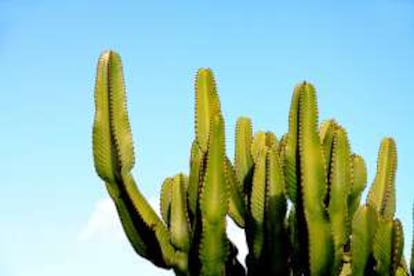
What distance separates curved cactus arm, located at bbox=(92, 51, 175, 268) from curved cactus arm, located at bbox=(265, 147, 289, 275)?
790mm

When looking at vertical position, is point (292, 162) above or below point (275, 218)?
above

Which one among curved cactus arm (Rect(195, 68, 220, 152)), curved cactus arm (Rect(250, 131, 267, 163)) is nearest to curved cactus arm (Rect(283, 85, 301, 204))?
curved cactus arm (Rect(195, 68, 220, 152))

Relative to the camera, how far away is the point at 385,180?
6633mm

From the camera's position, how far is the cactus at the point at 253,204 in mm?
5426

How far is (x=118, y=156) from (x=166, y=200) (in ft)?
2.36

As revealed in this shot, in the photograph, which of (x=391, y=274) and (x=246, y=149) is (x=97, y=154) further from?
(x=391, y=274)

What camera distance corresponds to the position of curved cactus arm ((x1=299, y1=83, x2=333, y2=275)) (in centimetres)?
531

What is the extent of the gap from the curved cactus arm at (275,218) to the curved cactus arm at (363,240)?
52cm

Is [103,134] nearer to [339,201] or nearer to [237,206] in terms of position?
[237,206]

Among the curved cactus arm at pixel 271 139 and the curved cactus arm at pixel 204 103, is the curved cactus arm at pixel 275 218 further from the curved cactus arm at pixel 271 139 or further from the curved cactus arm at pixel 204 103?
the curved cactus arm at pixel 271 139

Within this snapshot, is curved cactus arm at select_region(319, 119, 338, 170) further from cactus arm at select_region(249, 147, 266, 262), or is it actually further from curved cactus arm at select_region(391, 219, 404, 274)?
curved cactus arm at select_region(391, 219, 404, 274)

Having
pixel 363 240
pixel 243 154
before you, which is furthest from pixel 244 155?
pixel 363 240

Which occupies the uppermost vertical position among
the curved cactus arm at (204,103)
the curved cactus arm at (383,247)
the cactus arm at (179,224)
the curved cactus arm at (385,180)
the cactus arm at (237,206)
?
the curved cactus arm at (204,103)

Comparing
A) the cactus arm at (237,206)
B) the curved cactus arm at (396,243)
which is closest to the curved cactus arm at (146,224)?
the cactus arm at (237,206)
